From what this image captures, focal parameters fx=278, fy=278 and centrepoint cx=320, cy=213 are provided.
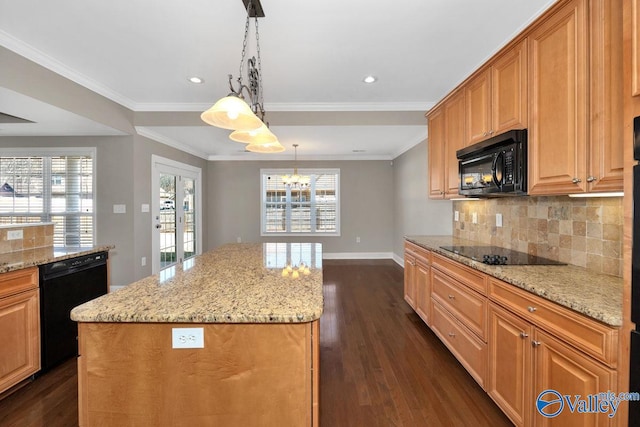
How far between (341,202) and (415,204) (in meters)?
2.03

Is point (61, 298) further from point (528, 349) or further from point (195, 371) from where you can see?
point (528, 349)

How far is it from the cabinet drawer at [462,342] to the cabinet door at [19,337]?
10.3 feet

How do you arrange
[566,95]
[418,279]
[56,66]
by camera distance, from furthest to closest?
[418,279], [56,66], [566,95]

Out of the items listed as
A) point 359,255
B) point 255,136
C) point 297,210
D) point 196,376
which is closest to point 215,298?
point 196,376

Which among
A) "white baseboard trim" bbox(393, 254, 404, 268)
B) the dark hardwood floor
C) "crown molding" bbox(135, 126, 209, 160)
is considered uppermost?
"crown molding" bbox(135, 126, 209, 160)

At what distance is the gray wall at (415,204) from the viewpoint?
3.93 m

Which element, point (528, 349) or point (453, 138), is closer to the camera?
point (528, 349)

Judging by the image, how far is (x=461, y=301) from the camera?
2.11 metres

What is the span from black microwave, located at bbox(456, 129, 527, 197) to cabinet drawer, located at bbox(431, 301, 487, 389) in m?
1.05

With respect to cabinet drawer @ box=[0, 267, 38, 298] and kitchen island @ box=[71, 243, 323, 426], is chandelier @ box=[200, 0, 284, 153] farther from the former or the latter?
cabinet drawer @ box=[0, 267, 38, 298]

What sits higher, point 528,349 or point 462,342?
point 528,349

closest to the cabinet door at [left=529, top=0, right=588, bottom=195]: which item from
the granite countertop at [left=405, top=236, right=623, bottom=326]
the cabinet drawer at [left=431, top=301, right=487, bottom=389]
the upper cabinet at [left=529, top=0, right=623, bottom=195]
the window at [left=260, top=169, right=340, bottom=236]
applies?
the upper cabinet at [left=529, top=0, right=623, bottom=195]

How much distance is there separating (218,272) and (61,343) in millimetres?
1694

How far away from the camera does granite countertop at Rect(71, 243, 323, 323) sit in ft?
3.43
